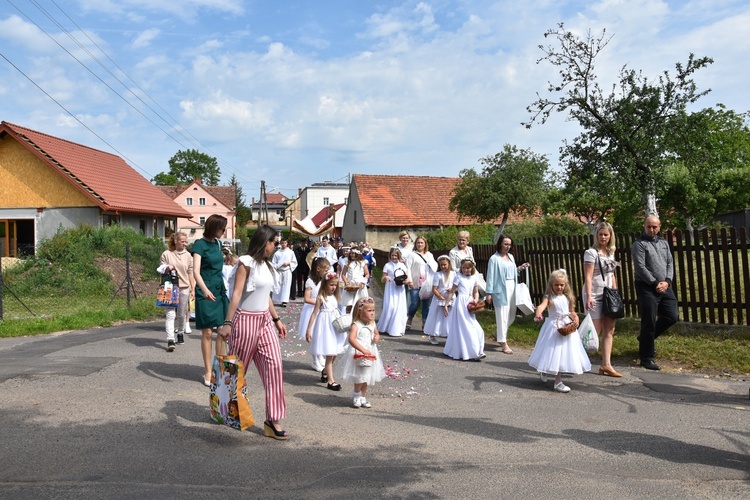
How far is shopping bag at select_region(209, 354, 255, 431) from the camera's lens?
550 centimetres

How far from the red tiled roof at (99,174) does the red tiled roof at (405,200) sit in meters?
15.2

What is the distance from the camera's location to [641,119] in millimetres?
18938

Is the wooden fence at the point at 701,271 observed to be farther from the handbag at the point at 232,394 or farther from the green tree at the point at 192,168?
the green tree at the point at 192,168

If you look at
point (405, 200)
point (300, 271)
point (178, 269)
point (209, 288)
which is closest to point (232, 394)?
point (209, 288)

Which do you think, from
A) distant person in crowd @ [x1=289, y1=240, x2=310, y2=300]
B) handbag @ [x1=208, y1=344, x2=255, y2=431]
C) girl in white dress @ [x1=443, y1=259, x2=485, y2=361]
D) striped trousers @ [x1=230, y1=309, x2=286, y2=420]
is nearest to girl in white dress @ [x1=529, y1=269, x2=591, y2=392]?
girl in white dress @ [x1=443, y1=259, x2=485, y2=361]

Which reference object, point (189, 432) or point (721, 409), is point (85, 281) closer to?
point (189, 432)

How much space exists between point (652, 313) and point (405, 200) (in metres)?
41.8

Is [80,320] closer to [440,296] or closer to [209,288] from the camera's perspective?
[209,288]

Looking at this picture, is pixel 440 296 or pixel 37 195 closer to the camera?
pixel 440 296

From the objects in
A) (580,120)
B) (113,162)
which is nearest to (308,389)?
(580,120)

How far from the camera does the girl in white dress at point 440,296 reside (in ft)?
35.2

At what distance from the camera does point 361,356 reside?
6.54 m

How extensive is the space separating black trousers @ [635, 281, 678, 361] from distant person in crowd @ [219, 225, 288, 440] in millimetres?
4964

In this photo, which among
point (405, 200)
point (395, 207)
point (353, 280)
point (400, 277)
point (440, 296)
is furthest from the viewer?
point (405, 200)
